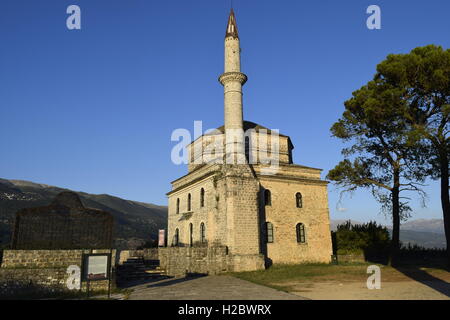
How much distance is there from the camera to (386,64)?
59.9 feet

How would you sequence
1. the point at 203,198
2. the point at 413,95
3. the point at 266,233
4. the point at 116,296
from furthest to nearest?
the point at 203,198, the point at 266,233, the point at 413,95, the point at 116,296

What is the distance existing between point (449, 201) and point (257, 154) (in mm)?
12723

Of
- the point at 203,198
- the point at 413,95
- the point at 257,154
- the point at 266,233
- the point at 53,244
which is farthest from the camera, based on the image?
the point at 257,154

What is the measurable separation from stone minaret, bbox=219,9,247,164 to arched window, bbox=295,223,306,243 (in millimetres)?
6333

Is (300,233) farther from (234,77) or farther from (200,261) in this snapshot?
(234,77)

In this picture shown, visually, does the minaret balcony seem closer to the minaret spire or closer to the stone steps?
the minaret spire

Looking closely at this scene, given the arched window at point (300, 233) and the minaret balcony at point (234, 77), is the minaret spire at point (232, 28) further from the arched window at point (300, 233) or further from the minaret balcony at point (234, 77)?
the arched window at point (300, 233)

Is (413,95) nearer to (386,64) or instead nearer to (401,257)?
(386,64)

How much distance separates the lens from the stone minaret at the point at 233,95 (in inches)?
796

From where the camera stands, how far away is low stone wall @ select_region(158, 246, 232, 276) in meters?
16.9

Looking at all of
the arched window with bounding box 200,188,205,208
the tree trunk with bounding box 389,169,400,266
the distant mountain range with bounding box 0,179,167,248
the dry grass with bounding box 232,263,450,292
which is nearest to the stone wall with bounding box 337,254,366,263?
the tree trunk with bounding box 389,169,400,266

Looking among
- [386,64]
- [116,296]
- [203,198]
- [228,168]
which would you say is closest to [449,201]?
[386,64]

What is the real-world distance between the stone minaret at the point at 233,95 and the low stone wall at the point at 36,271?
11.0 meters

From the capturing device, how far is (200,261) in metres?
17.2
